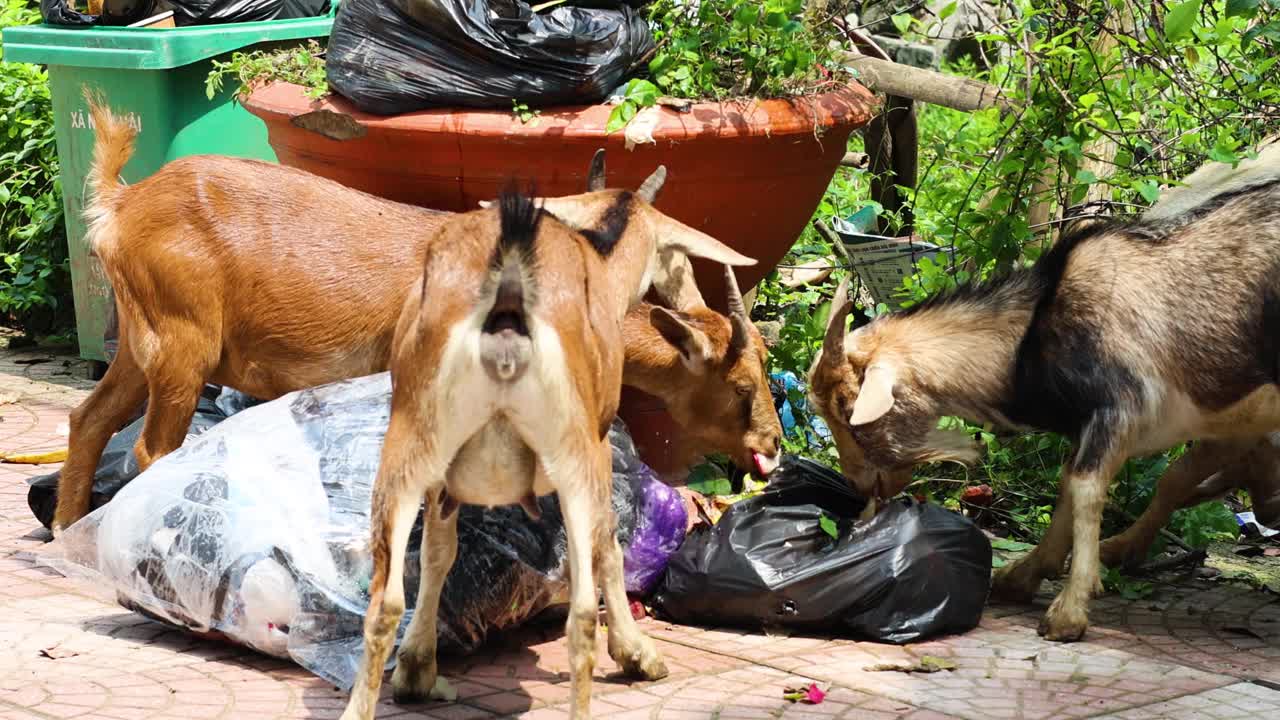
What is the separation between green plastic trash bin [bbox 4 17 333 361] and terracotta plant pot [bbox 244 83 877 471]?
1358 millimetres

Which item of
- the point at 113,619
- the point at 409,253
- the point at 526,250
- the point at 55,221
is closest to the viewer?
the point at 526,250

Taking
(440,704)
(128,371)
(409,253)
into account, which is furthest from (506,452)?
(128,371)

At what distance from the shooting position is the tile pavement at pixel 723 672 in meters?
4.37

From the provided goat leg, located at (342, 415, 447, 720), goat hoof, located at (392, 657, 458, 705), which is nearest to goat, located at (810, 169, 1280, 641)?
goat hoof, located at (392, 657, 458, 705)

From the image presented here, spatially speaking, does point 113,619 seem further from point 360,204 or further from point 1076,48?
point 1076,48

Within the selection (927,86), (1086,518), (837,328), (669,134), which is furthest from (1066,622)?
(927,86)

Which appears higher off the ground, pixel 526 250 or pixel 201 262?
pixel 526 250

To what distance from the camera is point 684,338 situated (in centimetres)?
558

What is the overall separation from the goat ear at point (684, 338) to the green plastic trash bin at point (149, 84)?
3.26m


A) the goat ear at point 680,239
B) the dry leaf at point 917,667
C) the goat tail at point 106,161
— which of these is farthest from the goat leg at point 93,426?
the dry leaf at point 917,667

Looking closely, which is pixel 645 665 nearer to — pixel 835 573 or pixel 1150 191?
pixel 835 573

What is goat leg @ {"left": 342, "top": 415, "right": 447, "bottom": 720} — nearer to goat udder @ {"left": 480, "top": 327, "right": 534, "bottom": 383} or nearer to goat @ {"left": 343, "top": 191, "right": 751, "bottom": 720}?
goat @ {"left": 343, "top": 191, "right": 751, "bottom": 720}

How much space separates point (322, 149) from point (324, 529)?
2.02 meters

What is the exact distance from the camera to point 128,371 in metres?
5.91
